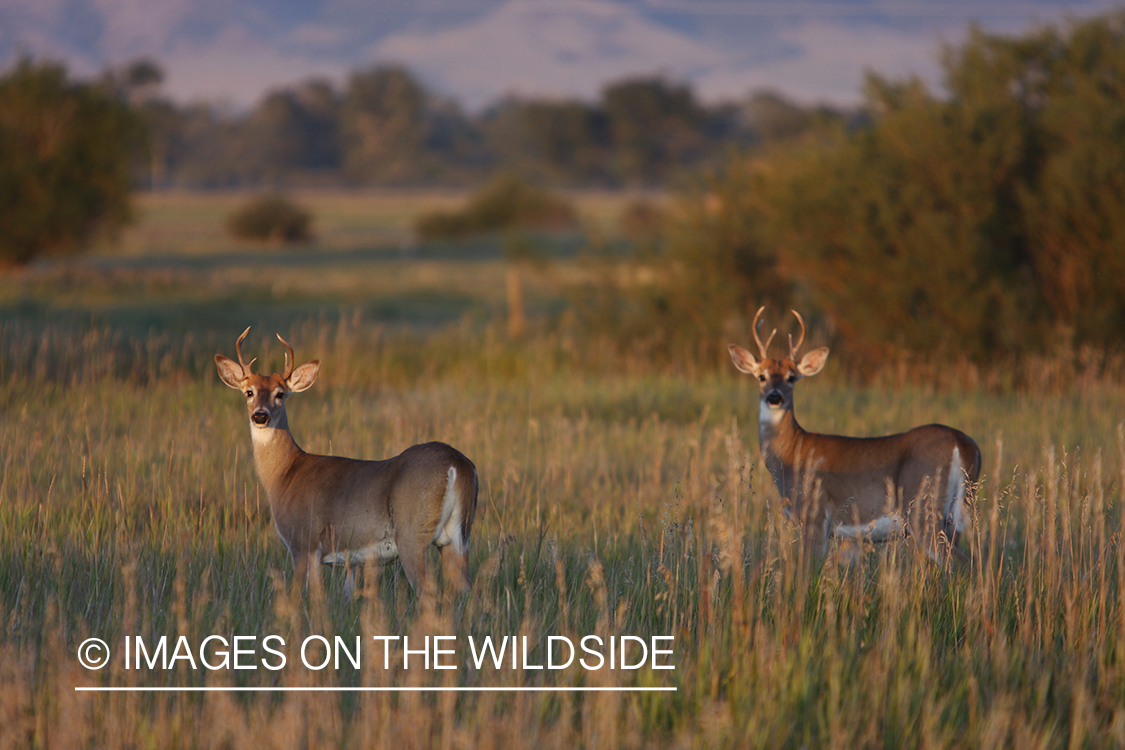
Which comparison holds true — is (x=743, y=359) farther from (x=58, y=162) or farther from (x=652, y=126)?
(x=652, y=126)

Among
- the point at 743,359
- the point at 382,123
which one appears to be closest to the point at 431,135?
the point at 382,123

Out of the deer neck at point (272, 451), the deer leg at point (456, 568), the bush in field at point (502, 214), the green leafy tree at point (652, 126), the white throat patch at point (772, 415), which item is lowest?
the deer leg at point (456, 568)

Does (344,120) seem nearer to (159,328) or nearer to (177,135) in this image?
(177,135)

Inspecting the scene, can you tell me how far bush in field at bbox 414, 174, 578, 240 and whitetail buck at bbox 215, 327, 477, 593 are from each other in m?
48.6

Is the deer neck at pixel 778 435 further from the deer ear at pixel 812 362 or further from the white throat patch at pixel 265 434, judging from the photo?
the white throat patch at pixel 265 434

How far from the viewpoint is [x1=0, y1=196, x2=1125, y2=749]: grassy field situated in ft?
12.6

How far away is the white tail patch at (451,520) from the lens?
4965 millimetres

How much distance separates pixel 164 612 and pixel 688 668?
7.59 feet

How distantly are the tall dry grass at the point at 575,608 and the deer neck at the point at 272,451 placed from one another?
389 mm

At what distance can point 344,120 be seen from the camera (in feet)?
354

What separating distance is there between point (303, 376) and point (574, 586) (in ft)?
6.47

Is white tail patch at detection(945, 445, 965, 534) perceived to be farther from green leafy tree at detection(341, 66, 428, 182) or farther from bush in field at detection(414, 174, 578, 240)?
green leafy tree at detection(341, 66, 428, 182)

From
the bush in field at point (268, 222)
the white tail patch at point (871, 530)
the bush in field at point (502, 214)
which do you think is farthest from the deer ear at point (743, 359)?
the bush in field at point (502, 214)

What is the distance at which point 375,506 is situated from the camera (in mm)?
5168
